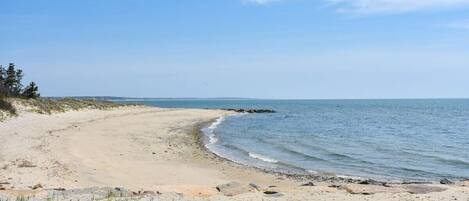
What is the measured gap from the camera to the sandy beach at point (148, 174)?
1292 cm

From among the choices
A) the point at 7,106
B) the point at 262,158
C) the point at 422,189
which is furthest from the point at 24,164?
the point at 7,106

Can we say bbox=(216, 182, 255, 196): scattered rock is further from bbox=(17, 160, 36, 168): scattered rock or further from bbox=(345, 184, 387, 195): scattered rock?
bbox=(17, 160, 36, 168): scattered rock

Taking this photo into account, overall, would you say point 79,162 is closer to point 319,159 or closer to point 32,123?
point 319,159

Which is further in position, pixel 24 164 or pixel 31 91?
pixel 31 91

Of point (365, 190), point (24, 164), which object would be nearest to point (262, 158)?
point (24, 164)

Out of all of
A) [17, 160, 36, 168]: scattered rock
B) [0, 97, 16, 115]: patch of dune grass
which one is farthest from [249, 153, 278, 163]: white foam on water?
[0, 97, 16, 115]: patch of dune grass

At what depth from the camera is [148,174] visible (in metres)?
19.0

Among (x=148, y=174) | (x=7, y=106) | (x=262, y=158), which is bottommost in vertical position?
(x=262, y=158)

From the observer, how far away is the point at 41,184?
1426cm

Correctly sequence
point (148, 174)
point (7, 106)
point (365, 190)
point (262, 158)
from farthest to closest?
point (7, 106) → point (262, 158) → point (148, 174) → point (365, 190)

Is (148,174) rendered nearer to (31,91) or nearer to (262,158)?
(262,158)

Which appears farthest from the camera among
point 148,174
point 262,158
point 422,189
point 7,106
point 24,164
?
point 7,106

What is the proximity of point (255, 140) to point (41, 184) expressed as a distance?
2363 centimetres

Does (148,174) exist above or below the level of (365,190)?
below
